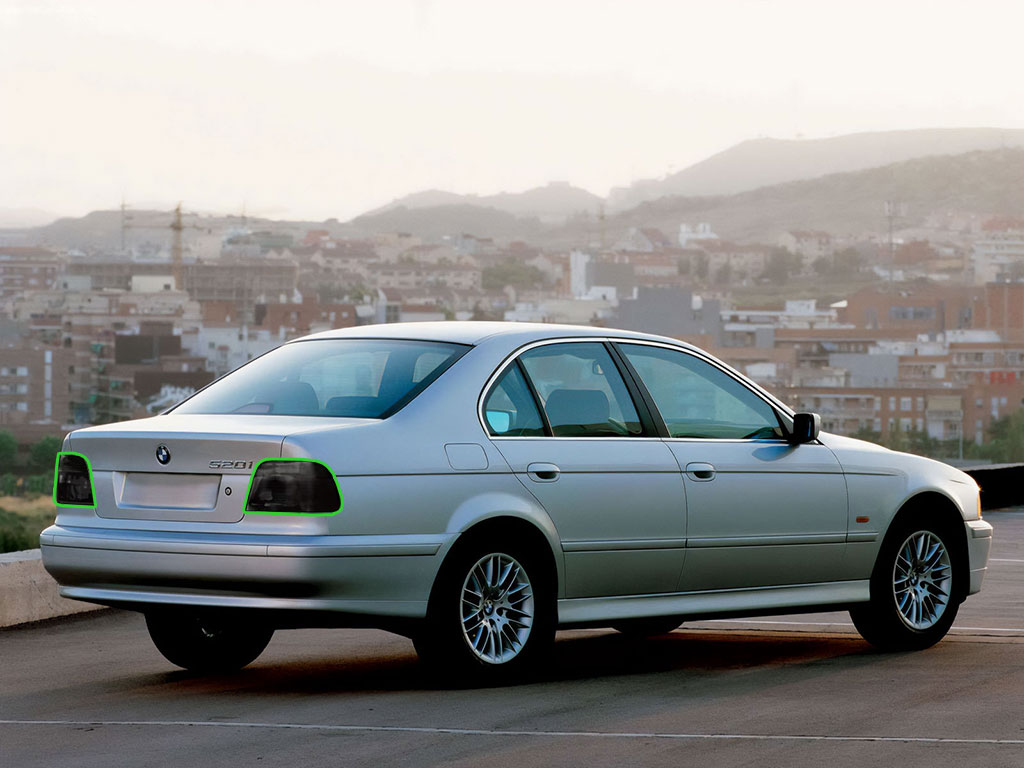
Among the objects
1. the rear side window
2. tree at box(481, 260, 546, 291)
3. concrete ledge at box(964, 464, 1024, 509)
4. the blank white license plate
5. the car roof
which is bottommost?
concrete ledge at box(964, 464, 1024, 509)

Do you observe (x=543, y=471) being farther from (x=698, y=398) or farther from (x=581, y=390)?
(x=698, y=398)

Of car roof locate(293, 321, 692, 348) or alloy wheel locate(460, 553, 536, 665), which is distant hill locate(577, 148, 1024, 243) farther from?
alloy wheel locate(460, 553, 536, 665)

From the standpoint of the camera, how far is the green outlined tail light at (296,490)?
22.9 feet

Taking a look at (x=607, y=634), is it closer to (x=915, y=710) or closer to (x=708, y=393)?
(x=708, y=393)

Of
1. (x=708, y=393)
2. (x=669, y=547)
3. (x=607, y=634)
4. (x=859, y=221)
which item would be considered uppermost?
(x=859, y=221)

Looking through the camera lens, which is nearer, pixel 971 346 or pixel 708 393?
pixel 708 393

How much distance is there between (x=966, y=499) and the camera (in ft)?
31.2

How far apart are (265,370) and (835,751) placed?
3.23 m

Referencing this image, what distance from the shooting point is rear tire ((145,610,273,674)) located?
836cm

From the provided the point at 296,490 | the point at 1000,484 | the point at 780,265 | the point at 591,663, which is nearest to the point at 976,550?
the point at 591,663

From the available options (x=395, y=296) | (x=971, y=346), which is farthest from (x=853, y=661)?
(x=395, y=296)

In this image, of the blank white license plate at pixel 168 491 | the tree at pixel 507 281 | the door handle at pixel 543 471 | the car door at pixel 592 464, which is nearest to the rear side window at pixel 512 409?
the car door at pixel 592 464

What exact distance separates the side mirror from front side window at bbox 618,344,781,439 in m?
0.10

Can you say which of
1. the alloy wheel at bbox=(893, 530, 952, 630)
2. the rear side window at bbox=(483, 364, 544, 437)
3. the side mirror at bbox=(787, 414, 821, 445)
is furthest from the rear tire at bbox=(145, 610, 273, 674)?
the alloy wheel at bbox=(893, 530, 952, 630)
